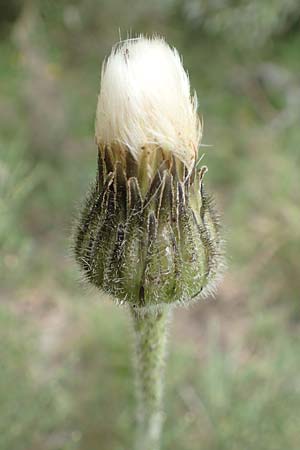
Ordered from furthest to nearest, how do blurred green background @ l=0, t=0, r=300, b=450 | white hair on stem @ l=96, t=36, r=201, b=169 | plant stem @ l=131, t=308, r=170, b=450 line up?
1. blurred green background @ l=0, t=0, r=300, b=450
2. plant stem @ l=131, t=308, r=170, b=450
3. white hair on stem @ l=96, t=36, r=201, b=169

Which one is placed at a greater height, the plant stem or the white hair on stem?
the white hair on stem

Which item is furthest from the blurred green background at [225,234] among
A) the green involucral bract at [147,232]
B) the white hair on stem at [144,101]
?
the white hair on stem at [144,101]

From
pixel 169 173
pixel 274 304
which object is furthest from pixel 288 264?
pixel 169 173

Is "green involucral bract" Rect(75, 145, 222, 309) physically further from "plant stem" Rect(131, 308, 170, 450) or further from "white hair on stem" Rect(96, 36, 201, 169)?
"plant stem" Rect(131, 308, 170, 450)

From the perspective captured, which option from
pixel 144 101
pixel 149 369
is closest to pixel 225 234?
pixel 149 369

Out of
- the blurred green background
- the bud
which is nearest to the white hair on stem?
the bud

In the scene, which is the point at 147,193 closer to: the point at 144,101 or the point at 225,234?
the point at 144,101
